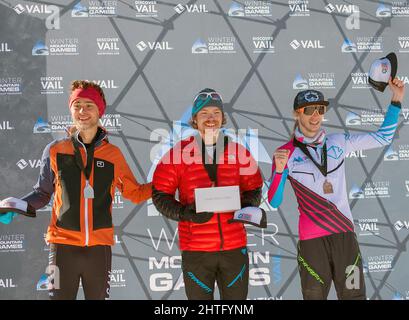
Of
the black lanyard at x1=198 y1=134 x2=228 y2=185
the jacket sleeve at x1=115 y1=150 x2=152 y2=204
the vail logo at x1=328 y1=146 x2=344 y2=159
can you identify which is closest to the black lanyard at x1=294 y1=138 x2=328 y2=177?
the vail logo at x1=328 y1=146 x2=344 y2=159

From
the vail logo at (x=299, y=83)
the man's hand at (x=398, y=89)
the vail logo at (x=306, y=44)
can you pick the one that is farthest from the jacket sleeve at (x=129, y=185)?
the vail logo at (x=306, y=44)

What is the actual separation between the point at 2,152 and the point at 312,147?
2649mm

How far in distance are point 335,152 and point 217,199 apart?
31.4 inches

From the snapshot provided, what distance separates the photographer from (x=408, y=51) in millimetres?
4676

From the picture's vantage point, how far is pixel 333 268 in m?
2.90

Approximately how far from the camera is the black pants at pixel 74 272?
2.73m

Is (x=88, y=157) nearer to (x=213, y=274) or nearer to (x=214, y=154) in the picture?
(x=214, y=154)

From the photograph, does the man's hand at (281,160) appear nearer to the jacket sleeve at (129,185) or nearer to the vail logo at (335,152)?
the vail logo at (335,152)

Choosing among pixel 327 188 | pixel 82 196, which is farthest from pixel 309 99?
pixel 82 196

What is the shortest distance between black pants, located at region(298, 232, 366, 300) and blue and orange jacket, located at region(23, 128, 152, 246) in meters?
1.08

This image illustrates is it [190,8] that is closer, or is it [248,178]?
[248,178]

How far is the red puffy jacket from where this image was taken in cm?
280

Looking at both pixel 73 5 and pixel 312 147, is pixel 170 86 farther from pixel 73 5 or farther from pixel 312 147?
pixel 312 147

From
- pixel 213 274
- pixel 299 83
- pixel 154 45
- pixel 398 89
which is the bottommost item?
pixel 213 274
